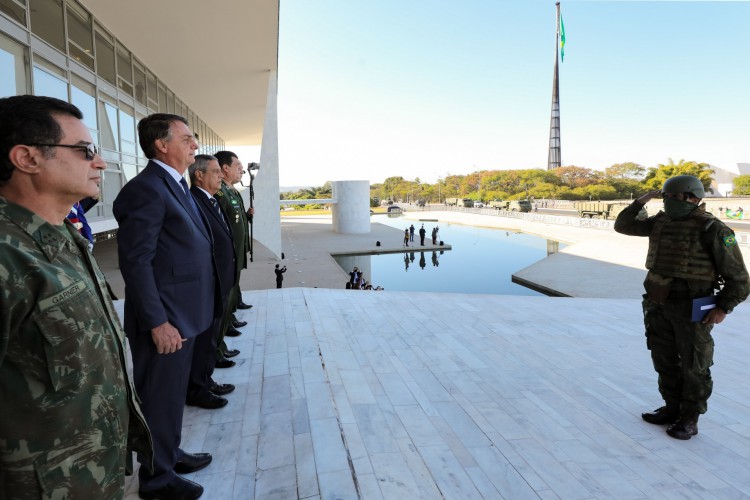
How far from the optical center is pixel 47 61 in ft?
20.5

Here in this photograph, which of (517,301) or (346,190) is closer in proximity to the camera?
(517,301)

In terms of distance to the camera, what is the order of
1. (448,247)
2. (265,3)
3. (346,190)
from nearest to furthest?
(265,3) → (448,247) → (346,190)

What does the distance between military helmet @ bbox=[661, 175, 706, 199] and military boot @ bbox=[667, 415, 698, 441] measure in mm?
1559

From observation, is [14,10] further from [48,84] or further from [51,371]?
[51,371]

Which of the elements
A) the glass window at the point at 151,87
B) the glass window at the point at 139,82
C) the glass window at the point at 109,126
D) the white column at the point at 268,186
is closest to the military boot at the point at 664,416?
the glass window at the point at 109,126

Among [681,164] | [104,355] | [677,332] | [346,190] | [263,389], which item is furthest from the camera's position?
[681,164]

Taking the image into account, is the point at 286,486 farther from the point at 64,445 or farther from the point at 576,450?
the point at 576,450

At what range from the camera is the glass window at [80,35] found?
23.1 feet

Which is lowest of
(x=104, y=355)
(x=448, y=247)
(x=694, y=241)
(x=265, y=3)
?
(x=448, y=247)

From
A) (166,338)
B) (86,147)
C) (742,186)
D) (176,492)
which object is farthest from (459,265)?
(742,186)

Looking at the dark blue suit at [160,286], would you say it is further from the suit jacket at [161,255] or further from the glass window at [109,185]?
the glass window at [109,185]

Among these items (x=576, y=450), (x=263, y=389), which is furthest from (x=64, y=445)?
(x=576, y=450)

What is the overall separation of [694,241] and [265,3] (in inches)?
313

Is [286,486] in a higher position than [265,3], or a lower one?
lower
